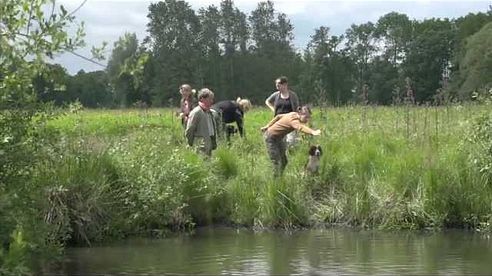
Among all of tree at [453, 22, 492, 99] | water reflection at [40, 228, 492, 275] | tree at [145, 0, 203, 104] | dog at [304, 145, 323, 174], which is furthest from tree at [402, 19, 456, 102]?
water reflection at [40, 228, 492, 275]

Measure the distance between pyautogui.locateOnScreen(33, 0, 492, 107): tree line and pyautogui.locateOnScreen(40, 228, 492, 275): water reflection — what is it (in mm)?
66432

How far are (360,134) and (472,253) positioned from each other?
5.69m

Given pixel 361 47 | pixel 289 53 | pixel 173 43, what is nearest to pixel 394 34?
pixel 361 47

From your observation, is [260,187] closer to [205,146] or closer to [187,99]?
[205,146]

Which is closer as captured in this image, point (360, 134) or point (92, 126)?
point (360, 134)

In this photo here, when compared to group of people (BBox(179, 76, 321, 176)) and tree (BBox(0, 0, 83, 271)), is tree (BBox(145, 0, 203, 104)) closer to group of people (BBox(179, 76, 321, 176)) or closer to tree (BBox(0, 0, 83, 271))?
group of people (BBox(179, 76, 321, 176))

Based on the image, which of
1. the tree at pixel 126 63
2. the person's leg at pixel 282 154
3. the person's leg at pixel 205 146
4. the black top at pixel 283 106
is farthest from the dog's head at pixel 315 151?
the tree at pixel 126 63

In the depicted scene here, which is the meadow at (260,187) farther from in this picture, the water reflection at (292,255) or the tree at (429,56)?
the tree at (429,56)

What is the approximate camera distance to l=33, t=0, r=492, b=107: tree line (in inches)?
3501

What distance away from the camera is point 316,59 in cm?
9938

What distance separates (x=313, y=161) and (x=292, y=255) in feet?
10.9

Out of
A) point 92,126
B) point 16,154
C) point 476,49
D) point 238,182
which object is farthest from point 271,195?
point 476,49

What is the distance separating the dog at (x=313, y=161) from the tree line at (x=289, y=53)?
64.6 metres

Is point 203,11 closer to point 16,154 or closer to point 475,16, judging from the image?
point 475,16
